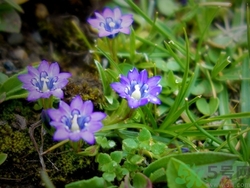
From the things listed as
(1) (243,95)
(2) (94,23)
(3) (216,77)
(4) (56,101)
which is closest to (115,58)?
(2) (94,23)

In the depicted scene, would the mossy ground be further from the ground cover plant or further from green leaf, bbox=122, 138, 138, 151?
green leaf, bbox=122, 138, 138, 151

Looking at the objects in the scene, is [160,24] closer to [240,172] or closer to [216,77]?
[216,77]

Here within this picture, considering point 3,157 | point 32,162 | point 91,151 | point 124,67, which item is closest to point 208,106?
point 124,67

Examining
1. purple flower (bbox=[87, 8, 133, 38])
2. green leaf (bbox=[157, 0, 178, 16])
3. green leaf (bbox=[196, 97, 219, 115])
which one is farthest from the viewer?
green leaf (bbox=[157, 0, 178, 16])
